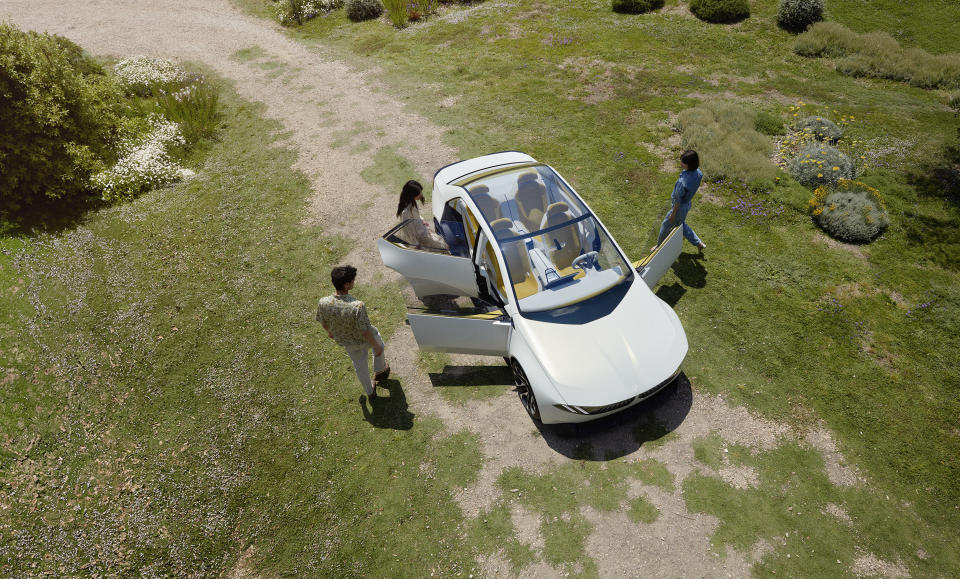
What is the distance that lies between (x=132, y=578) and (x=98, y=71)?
15181 mm

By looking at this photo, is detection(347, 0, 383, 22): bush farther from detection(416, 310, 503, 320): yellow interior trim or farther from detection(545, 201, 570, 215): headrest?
detection(416, 310, 503, 320): yellow interior trim

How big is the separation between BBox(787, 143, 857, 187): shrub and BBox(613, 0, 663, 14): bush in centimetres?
1081

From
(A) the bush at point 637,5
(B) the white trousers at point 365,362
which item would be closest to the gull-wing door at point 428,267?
(B) the white trousers at point 365,362

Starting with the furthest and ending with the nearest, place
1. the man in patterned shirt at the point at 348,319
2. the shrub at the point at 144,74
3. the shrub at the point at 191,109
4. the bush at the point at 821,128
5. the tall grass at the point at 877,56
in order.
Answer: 1. the shrub at the point at 144,74
2. the shrub at the point at 191,109
3. the tall grass at the point at 877,56
4. the bush at the point at 821,128
5. the man in patterned shirt at the point at 348,319

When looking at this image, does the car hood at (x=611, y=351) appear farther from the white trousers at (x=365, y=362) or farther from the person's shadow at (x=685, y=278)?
the white trousers at (x=365, y=362)

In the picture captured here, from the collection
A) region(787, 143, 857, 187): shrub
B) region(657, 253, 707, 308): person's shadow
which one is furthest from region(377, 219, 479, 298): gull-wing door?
region(787, 143, 857, 187): shrub

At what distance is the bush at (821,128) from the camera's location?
10.5 metres

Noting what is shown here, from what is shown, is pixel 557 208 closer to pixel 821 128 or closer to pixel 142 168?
pixel 821 128

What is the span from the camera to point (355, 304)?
216 inches

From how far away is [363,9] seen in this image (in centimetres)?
1928

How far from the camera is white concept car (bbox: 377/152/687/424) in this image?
17.5 feet

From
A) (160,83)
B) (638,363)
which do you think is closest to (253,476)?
(638,363)

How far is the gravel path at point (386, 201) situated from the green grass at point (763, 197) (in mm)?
754

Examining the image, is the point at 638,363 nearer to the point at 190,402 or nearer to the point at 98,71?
the point at 190,402
